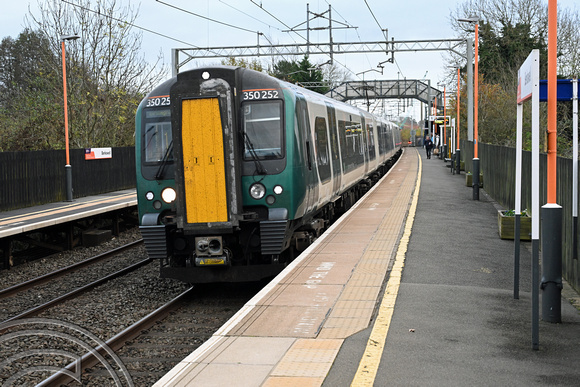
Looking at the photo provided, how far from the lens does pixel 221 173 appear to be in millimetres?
9086

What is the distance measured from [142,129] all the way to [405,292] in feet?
14.5

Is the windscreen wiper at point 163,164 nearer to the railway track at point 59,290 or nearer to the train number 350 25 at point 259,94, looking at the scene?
the train number 350 25 at point 259,94

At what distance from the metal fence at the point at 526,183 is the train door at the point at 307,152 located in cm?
347

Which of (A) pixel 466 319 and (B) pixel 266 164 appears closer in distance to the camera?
(A) pixel 466 319

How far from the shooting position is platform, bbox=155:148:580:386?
5098mm

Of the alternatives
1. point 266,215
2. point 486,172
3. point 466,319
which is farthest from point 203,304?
point 486,172

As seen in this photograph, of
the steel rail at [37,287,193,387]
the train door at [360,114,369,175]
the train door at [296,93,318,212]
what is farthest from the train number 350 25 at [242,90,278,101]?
the train door at [360,114,369,175]

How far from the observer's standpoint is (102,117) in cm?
2797

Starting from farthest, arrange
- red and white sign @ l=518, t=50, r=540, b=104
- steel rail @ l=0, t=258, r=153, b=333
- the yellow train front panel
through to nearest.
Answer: steel rail @ l=0, t=258, r=153, b=333, the yellow train front panel, red and white sign @ l=518, t=50, r=540, b=104

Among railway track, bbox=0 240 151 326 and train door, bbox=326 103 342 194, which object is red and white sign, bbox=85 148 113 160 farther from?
train door, bbox=326 103 342 194

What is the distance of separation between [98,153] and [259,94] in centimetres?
1593

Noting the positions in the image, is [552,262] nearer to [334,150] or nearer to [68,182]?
[334,150]

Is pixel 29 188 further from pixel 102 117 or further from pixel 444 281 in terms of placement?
pixel 444 281

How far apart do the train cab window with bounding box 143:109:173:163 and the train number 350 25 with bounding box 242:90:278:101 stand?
1095 millimetres
